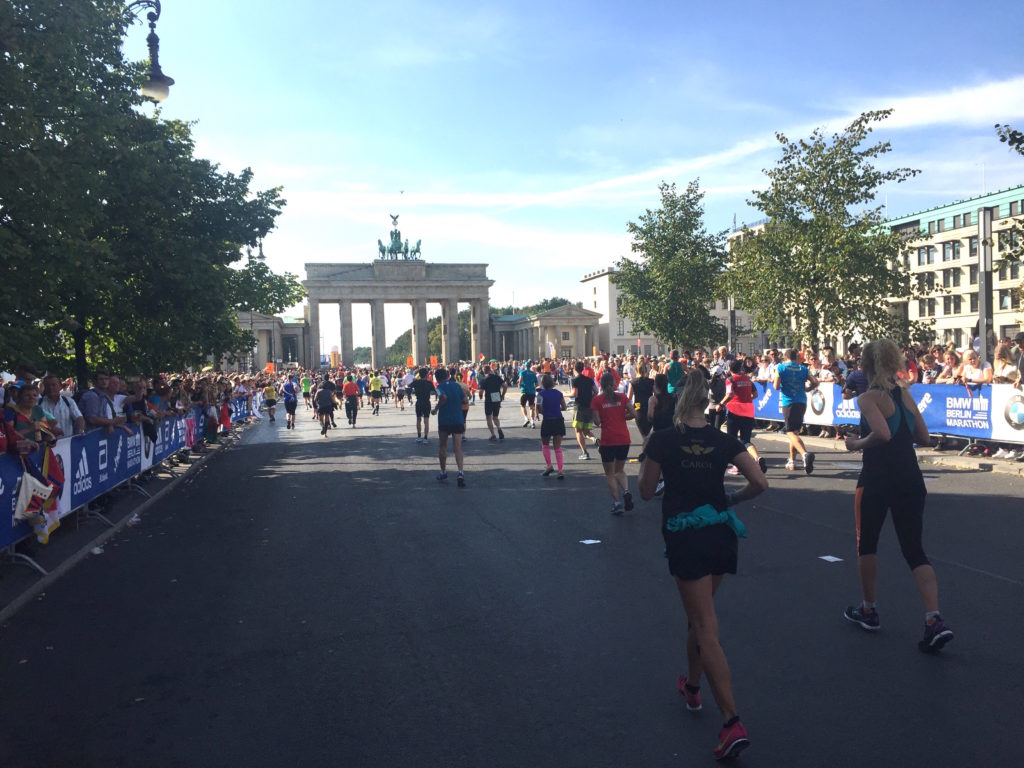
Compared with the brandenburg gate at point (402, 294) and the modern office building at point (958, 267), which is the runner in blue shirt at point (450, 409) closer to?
the modern office building at point (958, 267)

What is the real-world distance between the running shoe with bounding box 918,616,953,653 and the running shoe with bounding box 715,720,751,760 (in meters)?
1.93

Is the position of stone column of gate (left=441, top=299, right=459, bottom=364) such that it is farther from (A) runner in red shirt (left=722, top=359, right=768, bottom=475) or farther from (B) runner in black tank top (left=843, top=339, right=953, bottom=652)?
(B) runner in black tank top (left=843, top=339, right=953, bottom=652)

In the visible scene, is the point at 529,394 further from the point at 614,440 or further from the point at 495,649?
the point at 495,649

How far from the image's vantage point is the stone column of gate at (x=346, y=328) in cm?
9912

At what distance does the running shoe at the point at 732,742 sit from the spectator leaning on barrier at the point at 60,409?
9673mm

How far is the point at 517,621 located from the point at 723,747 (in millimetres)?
2496

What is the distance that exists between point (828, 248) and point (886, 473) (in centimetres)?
1772

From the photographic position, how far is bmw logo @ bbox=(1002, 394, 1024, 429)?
46.4 ft

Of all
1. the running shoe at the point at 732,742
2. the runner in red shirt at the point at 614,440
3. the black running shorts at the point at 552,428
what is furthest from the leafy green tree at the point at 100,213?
the running shoe at the point at 732,742

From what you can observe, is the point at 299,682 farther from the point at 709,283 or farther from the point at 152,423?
the point at 709,283

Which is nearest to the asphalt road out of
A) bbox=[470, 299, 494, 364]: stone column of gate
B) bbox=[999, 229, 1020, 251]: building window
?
bbox=[999, 229, 1020, 251]: building window

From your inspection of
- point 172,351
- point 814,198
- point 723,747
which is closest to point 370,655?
point 723,747

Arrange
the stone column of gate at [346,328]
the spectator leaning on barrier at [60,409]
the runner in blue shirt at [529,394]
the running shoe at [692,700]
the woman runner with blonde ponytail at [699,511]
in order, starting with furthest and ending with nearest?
the stone column of gate at [346,328], the runner in blue shirt at [529,394], the spectator leaning on barrier at [60,409], the running shoe at [692,700], the woman runner with blonde ponytail at [699,511]

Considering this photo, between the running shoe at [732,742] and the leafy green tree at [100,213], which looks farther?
the leafy green tree at [100,213]
